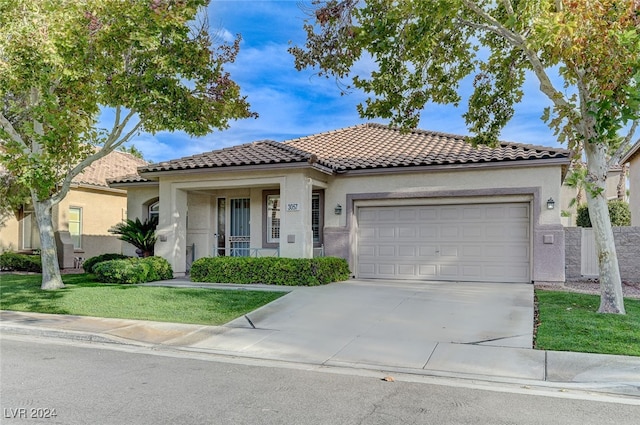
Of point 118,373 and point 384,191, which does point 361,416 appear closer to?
point 118,373

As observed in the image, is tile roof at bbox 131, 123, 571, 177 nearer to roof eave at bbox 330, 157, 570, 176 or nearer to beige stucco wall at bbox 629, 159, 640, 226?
roof eave at bbox 330, 157, 570, 176

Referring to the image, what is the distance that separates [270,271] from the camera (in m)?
13.2

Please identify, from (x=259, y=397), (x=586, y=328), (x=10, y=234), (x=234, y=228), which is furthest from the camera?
(x=10, y=234)

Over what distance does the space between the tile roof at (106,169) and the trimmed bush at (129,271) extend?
20.8 feet

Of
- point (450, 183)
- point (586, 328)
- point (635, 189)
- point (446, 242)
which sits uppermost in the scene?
point (635, 189)

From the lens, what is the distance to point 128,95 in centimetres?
1137

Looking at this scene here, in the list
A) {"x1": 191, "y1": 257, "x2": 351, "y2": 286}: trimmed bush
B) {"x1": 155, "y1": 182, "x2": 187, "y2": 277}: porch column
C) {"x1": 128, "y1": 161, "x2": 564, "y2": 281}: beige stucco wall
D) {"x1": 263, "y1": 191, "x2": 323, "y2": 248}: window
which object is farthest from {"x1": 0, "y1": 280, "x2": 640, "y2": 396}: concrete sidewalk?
{"x1": 155, "y1": 182, "x2": 187, "y2": 277}: porch column

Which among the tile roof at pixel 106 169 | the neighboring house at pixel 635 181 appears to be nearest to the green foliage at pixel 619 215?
the neighboring house at pixel 635 181

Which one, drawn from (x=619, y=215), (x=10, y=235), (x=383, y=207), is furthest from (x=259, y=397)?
(x=619, y=215)

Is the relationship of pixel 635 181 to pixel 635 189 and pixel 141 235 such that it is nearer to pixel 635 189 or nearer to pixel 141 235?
pixel 635 189

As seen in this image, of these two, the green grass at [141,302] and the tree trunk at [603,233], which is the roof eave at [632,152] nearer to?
the tree trunk at [603,233]

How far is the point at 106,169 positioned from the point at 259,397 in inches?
818

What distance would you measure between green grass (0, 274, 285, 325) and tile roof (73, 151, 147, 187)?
26.7 ft

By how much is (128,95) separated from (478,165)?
30.5ft
